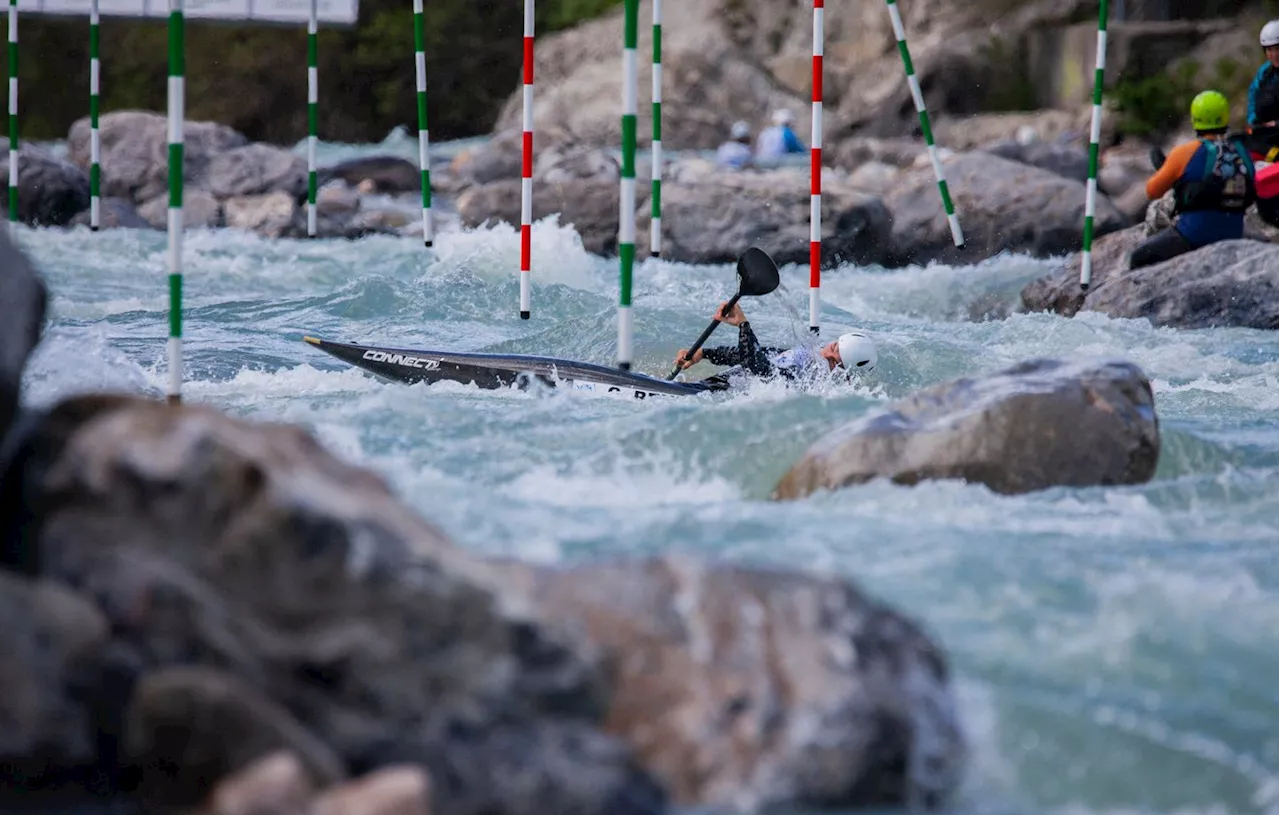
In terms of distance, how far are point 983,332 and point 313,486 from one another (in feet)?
22.5

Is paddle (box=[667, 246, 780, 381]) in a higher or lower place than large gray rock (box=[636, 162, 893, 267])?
lower

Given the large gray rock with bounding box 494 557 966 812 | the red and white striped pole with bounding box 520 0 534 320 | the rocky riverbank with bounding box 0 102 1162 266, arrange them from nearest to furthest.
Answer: the large gray rock with bounding box 494 557 966 812
the red and white striped pole with bounding box 520 0 534 320
the rocky riverbank with bounding box 0 102 1162 266

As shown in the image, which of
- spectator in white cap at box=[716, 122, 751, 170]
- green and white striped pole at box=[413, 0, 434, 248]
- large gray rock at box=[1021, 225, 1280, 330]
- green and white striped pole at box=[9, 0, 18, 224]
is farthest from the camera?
spectator in white cap at box=[716, 122, 751, 170]

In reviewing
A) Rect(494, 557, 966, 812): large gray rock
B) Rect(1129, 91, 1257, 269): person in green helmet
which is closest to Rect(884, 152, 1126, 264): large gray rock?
Rect(1129, 91, 1257, 269): person in green helmet

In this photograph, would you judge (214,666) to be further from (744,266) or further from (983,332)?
(983,332)

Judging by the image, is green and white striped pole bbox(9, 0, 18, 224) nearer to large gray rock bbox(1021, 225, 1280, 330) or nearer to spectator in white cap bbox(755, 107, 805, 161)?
large gray rock bbox(1021, 225, 1280, 330)

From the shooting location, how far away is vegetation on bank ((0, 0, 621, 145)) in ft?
78.6

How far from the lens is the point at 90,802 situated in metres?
2.52

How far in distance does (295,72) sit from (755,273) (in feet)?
63.1

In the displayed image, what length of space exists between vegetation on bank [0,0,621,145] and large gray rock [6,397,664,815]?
21.9 metres

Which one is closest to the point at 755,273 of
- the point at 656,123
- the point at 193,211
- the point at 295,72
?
the point at 656,123

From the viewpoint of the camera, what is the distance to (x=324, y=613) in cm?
264

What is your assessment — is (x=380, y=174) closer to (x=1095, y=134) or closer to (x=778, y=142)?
(x=778, y=142)

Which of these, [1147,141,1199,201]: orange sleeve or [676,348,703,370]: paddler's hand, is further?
[1147,141,1199,201]: orange sleeve
